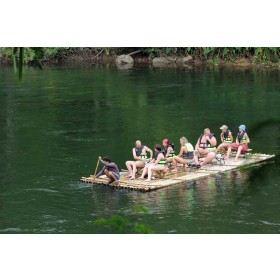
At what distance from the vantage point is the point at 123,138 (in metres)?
30.1

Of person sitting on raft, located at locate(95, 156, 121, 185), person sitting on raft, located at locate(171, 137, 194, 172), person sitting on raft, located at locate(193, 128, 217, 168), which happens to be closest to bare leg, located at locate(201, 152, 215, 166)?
person sitting on raft, located at locate(193, 128, 217, 168)

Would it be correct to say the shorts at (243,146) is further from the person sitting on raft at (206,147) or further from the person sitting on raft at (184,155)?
the person sitting on raft at (184,155)

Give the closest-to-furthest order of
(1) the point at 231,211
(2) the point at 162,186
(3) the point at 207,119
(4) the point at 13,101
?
1. (1) the point at 231,211
2. (2) the point at 162,186
3. (3) the point at 207,119
4. (4) the point at 13,101

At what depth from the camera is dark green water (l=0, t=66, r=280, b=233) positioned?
1786 centimetres

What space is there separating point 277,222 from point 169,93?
1151 inches

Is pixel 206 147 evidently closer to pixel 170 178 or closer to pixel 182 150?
pixel 182 150

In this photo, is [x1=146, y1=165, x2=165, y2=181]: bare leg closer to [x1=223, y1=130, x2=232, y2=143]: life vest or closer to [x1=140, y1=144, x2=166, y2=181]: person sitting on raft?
[x1=140, y1=144, x2=166, y2=181]: person sitting on raft

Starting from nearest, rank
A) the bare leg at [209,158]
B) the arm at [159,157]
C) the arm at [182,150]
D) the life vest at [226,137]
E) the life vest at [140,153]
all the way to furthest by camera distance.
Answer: the arm at [159,157], the life vest at [140,153], the arm at [182,150], the bare leg at [209,158], the life vest at [226,137]

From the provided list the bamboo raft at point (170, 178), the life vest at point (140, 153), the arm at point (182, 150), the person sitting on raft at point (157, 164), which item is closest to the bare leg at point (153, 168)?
the person sitting on raft at point (157, 164)

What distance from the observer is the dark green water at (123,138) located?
1786 cm
